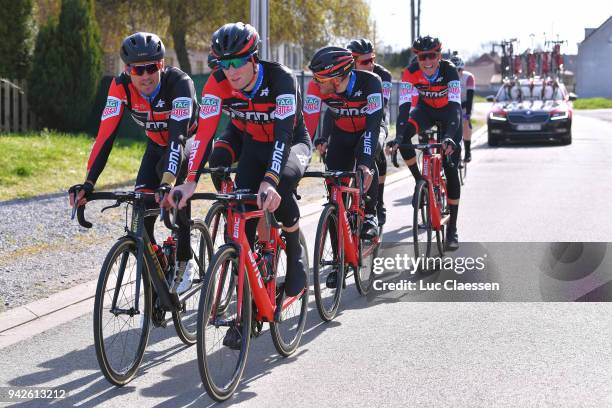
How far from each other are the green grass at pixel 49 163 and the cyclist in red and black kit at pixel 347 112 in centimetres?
690

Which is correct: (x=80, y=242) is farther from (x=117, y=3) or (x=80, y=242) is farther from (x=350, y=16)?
(x=350, y=16)

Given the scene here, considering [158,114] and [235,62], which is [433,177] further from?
[235,62]

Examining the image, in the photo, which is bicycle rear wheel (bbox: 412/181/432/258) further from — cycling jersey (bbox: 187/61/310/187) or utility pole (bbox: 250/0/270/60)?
utility pole (bbox: 250/0/270/60)

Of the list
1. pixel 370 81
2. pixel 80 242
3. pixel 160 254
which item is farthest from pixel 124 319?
pixel 80 242

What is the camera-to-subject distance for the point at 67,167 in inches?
659

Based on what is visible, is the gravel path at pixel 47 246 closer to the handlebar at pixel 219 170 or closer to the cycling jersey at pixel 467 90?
the handlebar at pixel 219 170

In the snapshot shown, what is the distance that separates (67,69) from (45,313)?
48.3 ft

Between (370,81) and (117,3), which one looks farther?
(117,3)

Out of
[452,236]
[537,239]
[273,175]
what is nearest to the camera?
[273,175]

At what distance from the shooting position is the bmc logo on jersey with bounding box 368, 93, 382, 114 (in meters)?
7.61

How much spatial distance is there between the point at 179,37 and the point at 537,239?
854 inches

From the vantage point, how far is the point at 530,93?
27.5 metres

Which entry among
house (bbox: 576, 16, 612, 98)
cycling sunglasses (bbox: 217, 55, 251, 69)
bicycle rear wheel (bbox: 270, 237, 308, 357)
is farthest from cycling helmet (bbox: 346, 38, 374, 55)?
house (bbox: 576, 16, 612, 98)

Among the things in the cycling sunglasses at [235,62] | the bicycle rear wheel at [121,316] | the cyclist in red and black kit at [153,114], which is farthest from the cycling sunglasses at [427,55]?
the bicycle rear wheel at [121,316]
